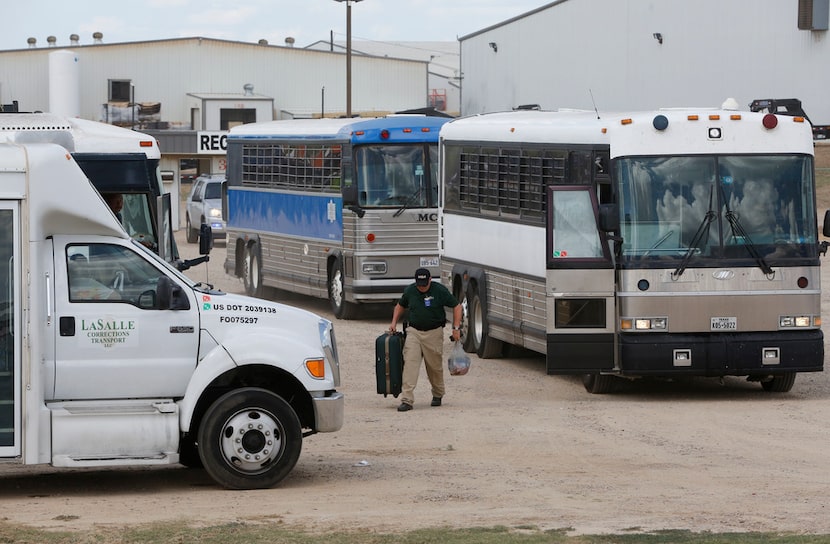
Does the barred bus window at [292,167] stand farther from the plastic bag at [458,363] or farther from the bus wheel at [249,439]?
the bus wheel at [249,439]

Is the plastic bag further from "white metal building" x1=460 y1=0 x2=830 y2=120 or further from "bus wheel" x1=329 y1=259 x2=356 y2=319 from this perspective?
"white metal building" x1=460 y1=0 x2=830 y2=120

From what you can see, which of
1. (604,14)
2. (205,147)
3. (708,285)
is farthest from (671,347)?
(604,14)

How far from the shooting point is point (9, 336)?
10938 mm

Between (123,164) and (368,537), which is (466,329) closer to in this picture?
(123,164)

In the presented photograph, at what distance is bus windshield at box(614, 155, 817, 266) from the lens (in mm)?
16422

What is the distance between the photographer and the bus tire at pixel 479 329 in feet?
67.1

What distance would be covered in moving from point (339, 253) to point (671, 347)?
32.1ft

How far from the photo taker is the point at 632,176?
1648cm

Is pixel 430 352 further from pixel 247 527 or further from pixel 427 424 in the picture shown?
pixel 247 527

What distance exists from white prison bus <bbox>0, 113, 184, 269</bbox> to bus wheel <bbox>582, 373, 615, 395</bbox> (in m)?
4.62

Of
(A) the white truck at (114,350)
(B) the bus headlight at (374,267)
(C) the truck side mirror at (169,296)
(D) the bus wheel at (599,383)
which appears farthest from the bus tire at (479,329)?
(C) the truck side mirror at (169,296)

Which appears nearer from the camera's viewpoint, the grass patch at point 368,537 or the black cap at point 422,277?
the grass patch at point 368,537

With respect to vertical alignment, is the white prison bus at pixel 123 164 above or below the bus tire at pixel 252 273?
above

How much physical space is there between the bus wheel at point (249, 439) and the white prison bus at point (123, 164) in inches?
204
